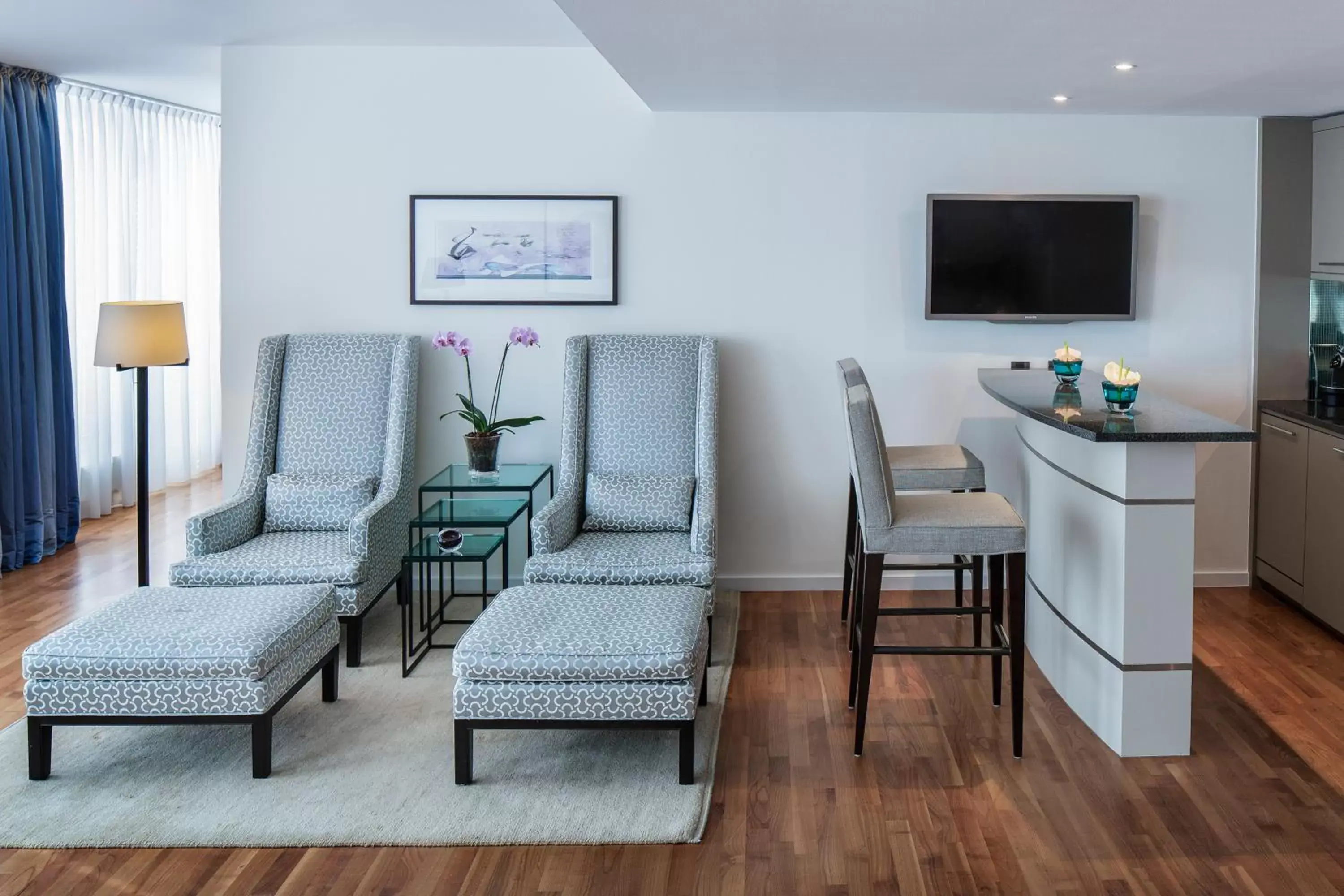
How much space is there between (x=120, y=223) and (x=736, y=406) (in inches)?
160

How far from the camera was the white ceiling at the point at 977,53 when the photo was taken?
3.42 metres

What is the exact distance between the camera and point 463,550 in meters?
4.46

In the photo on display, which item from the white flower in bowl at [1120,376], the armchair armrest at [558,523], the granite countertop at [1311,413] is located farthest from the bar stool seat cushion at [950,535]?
the granite countertop at [1311,413]

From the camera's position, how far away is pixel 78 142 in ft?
22.3

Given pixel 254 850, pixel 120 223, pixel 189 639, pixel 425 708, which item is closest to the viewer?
pixel 254 850

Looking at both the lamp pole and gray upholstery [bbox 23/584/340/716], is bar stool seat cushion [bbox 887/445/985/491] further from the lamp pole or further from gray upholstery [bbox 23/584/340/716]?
the lamp pole

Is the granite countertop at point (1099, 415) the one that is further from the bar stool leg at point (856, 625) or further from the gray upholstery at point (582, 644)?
the gray upholstery at point (582, 644)

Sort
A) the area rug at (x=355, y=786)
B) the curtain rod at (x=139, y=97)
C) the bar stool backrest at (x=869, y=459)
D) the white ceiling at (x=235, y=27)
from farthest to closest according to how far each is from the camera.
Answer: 1. the curtain rod at (x=139, y=97)
2. the white ceiling at (x=235, y=27)
3. the bar stool backrest at (x=869, y=459)
4. the area rug at (x=355, y=786)

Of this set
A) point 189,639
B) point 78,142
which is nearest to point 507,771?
point 189,639

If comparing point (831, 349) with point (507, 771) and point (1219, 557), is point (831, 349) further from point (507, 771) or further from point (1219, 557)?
point (507, 771)

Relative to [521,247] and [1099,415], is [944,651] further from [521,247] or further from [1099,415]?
[521,247]

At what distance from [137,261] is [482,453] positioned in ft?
11.8

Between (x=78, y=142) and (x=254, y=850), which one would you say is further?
(x=78, y=142)

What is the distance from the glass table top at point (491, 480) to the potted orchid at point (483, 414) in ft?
0.16
